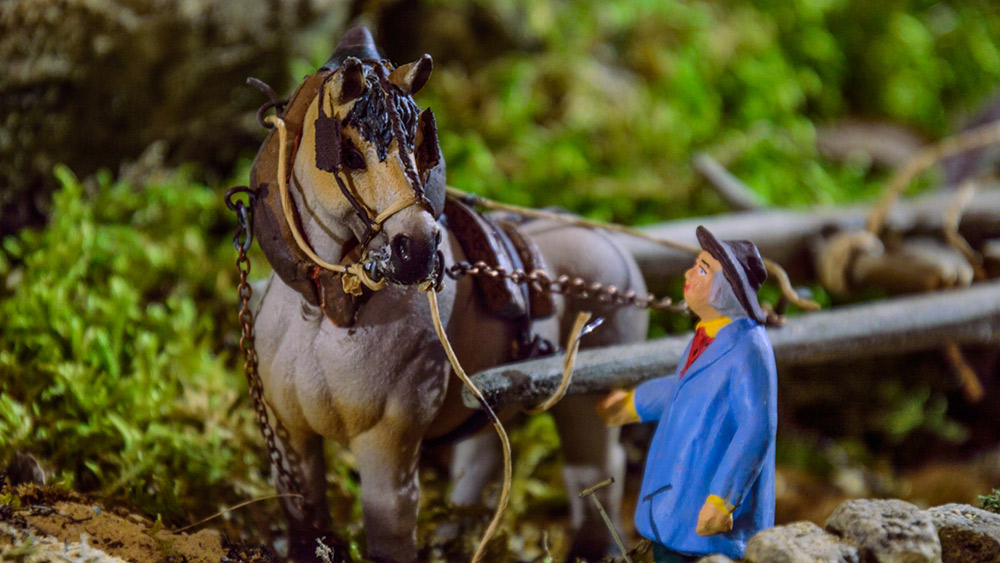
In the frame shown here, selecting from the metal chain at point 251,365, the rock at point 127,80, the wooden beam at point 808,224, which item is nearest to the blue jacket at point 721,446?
the metal chain at point 251,365

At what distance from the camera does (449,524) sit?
1.61m

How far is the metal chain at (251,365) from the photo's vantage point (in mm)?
1217

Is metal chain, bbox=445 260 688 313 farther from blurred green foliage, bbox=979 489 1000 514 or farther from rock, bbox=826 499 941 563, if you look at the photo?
blurred green foliage, bbox=979 489 1000 514

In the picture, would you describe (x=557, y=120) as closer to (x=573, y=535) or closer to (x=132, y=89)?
(x=132, y=89)

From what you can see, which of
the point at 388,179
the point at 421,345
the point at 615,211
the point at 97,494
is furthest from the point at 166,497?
the point at 615,211

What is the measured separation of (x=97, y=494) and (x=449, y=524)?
24.9 inches

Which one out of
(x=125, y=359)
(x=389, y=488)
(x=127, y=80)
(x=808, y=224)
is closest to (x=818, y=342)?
(x=808, y=224)

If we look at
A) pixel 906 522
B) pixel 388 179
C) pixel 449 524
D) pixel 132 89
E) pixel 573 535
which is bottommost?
pixel 573 535

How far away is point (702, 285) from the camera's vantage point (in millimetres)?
1146

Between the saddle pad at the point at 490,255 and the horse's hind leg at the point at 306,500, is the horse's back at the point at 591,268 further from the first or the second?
the horse's hind leg at the point at 306,500

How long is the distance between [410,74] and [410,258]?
0.80 ft

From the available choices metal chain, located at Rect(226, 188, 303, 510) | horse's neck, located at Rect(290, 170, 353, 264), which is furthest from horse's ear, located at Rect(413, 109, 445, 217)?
metal chain, located at Rect(226, 188, 303, 510)

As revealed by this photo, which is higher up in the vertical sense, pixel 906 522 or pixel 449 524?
pixel 906 522

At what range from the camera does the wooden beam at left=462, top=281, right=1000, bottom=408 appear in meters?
1.27
